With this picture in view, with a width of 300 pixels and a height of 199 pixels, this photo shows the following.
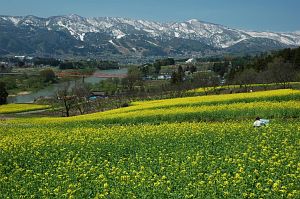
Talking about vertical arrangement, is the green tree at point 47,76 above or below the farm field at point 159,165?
below

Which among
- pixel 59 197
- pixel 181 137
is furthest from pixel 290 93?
pixel 59 197

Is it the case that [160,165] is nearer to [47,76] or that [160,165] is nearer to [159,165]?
[159,165]

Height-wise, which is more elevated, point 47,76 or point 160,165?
point 160,165

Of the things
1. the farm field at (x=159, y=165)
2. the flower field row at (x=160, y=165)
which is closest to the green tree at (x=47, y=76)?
the farm field at (x=159, y=165)

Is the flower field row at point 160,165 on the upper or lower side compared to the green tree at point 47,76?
upper

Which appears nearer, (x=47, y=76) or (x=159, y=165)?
→ (x=159, y=165)

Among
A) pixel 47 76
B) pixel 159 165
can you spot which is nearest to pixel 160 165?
pixel 159 165

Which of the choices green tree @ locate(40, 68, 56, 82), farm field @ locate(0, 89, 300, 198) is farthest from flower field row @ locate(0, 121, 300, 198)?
green tree @ locate(40, 68, 56, 82)

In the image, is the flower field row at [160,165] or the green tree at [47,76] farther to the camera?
the green tree at [47,76]

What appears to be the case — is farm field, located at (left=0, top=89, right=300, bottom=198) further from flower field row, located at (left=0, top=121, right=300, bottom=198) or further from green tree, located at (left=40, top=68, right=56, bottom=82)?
green tree, located at (left=40, top=68, right=56, bottom=82)

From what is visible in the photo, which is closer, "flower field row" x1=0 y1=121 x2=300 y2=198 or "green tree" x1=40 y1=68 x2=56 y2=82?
"flower field row" x1=0 y1=121 x2=300 y2=198

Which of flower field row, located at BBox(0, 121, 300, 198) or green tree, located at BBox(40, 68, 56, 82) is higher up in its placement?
flower field row, located at BBox(0, 121, 300, 198)

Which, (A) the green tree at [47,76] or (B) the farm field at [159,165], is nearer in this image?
(B) the farm field at [159,165]

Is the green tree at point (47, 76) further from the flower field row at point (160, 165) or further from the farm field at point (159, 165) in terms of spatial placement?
the flower field row at point (160, 165)
